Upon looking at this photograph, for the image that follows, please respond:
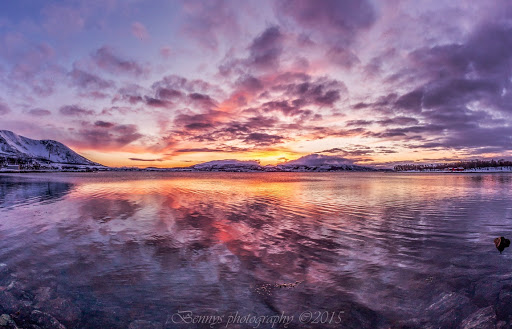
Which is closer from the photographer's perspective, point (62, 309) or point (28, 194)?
point (62, 309)

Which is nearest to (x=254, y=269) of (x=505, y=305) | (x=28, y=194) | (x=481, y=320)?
(x=481, y=320)

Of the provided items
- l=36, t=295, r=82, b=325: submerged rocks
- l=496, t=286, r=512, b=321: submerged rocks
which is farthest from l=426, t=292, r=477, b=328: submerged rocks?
l=36, t=295, r=82, b=325: submerged rocks

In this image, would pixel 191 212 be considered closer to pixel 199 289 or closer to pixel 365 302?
pixel 199 289

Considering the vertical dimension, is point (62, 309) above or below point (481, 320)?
above

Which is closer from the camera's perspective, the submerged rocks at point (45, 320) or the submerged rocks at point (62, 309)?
the submerged rocks at point (45, 320)

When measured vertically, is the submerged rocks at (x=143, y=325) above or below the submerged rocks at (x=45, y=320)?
below

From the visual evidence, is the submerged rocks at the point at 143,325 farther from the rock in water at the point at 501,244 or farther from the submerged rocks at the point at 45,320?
the rock in water at the point at 501,244

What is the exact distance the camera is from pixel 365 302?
692 centimetres

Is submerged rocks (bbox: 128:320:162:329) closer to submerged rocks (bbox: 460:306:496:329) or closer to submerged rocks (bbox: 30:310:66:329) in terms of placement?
submerged rocks (bbox: 30:310:66:329)

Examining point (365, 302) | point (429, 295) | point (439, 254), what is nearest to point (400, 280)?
point (429, 295)

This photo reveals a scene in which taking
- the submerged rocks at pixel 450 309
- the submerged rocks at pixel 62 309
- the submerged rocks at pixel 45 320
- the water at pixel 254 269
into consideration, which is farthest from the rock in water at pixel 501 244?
the submerged rocks at pixel 45 320

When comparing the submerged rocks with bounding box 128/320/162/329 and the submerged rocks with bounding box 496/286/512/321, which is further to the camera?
the submerged rocks with bounding box 496/286/512/321

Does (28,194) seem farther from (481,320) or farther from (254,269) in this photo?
(481,320)

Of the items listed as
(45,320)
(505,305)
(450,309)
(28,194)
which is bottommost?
(450,309)
